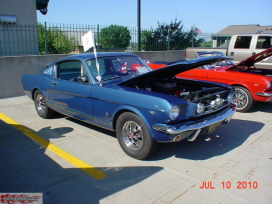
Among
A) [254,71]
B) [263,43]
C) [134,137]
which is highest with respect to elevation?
[263,43]

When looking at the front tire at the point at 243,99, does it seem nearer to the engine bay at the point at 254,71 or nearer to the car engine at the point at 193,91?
the engine bay at the point at 254,71

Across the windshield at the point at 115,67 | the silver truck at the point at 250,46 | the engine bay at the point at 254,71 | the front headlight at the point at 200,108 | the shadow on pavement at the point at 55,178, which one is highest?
the silver truck at the point at 250,46

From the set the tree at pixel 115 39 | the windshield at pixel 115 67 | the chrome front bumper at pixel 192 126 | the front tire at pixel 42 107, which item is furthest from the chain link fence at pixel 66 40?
the chrome front bumper at pixel 192 126

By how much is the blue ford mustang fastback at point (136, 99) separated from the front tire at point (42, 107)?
0.68 ft

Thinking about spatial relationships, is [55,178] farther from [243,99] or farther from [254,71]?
[254,71]

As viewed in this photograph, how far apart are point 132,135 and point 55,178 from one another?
1253mm

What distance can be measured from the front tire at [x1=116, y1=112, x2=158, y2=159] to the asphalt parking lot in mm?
152

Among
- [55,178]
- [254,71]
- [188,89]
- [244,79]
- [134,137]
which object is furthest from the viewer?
[254,71]

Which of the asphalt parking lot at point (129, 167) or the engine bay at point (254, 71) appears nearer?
the asphalt parking lot at point (129, 167)

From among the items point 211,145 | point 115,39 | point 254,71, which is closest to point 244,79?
point 254,71

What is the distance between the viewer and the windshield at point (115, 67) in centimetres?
475

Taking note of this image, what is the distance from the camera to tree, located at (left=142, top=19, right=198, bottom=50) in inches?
551

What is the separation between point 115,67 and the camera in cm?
499

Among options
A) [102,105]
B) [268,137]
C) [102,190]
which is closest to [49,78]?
[102,105]
